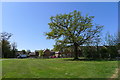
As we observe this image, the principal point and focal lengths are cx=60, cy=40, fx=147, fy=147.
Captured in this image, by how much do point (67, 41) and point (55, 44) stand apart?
2.72m

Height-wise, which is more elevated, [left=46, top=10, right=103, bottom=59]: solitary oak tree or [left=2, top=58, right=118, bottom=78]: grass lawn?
[left=46, top=10, right=103, bottom=59]: solitary oak tree

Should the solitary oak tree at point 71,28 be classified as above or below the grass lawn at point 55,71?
above

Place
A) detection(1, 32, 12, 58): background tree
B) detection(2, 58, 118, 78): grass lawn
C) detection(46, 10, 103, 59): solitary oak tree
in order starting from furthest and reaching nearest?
1. detection(1, 32, 12, 58): background tree
2. detection(46, 10, 103, 59): solitary oak tree
3. detection(2, 58, 118, 78): grass lawn

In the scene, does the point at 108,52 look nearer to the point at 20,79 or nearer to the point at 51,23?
the point at 51,23

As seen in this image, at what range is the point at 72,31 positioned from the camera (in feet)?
99.7

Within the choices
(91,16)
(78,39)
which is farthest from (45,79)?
(91,16)

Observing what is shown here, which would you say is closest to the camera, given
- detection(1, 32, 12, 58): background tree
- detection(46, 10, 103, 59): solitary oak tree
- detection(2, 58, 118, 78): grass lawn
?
detection(2, 58, 118, 78): grass lawn

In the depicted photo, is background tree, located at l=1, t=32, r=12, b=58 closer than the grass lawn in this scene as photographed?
No

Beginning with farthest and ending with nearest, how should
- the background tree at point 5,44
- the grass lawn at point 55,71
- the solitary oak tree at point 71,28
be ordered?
the background tree at point 5,44
the solitary oak tree at point 71,28
the grass lawn at point 55,71

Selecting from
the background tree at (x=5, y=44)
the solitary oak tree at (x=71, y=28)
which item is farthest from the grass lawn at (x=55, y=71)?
the background tree at (x=5, y=44)

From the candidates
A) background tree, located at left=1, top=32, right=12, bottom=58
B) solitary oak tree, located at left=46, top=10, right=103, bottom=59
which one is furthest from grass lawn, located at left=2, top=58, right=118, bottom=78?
background tree, located at left=1, top=32, right=12, bottom=58

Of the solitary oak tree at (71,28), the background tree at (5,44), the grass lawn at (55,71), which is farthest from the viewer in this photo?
the background tree at (5,44)

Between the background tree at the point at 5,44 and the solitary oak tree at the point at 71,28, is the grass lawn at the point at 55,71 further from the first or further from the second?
the background tree at the point at 5,44

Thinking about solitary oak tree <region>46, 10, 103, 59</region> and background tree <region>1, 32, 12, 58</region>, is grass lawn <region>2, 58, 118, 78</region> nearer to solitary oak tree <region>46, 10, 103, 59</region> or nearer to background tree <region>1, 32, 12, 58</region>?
solitary oak tree <region>46, 10, 103, 59</region>
